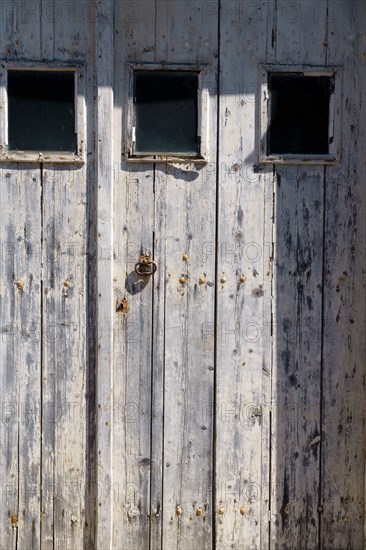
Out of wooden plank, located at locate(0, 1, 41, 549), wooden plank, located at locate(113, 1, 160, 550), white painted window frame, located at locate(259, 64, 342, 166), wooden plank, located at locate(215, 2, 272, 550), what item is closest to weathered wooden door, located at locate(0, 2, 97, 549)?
wooden plank, located at locate(0, 1, 41, 549)

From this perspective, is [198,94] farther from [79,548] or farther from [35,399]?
[79,548]

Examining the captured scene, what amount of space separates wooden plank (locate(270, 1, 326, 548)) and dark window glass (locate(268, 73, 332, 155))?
0.08m

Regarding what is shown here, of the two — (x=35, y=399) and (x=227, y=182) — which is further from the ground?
(x=227, y=182)

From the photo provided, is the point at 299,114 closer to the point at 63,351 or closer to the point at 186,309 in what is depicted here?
the point at 186,309

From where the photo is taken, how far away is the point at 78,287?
3348 millimetres

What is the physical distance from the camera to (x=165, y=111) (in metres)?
3.34

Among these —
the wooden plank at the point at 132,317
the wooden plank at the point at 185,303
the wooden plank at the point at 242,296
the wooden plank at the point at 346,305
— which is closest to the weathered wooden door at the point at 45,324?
the wooden plank at the point at 132,317

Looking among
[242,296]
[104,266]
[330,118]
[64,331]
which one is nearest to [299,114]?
[330,118]

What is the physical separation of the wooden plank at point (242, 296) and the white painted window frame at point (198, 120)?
74mm

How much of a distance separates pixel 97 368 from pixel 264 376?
73cm

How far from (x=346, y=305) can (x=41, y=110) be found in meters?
1.57

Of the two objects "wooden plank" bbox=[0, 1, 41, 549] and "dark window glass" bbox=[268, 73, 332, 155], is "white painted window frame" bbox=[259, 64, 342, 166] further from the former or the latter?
"wooden plank" bbox=[0, 1, 41, 549]

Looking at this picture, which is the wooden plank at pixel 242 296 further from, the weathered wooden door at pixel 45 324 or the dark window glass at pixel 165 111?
the weathered wooden door at pixel 45 324

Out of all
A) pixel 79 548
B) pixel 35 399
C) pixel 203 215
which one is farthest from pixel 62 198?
pixel 79 548
